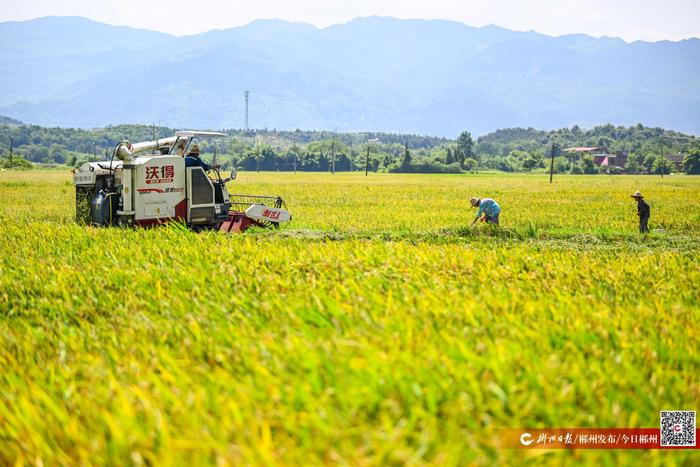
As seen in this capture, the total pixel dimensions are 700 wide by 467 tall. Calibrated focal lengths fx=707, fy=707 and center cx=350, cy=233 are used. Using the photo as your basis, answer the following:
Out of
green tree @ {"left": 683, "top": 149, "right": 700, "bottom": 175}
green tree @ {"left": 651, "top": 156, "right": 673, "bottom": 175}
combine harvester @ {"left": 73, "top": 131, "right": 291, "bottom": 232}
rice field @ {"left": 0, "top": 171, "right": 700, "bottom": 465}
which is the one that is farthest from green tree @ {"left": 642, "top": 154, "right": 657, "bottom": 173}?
rice field @ {"left": 0, "top": 171, "right": 700, "bottom": 465}

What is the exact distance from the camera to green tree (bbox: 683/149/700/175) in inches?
5221

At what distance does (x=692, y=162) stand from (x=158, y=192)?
5344 inches

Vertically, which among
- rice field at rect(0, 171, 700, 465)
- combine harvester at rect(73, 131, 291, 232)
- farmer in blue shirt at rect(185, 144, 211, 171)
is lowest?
rice field at rect(0, 171, 700, 465)

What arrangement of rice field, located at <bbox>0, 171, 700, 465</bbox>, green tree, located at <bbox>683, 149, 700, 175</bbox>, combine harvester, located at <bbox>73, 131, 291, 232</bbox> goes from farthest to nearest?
green tree, located at <bbox>683, 149, 700, 175</bbox>
combine harvester, located at <bbox>73, 131, 291, 232</bbox>
rice field, located at <bbox>0, 171, 700, 465</bbox>

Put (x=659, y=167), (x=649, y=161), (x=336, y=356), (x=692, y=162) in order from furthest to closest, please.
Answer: (x=649, y=161) < (x=659, y=167) < (x=692, y=162) < (x=336, y=356)

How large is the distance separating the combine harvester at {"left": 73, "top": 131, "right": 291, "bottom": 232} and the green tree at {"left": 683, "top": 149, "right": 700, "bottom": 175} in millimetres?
130890

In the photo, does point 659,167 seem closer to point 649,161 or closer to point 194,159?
point 649,161

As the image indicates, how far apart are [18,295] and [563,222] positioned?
66.9 feet

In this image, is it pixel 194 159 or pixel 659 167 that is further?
pixel 659 167

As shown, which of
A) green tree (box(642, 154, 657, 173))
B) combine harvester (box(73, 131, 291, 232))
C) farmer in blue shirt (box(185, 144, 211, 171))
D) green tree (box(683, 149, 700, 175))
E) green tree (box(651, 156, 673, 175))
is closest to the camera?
combine harvester (box(73, 131, 291, 232))

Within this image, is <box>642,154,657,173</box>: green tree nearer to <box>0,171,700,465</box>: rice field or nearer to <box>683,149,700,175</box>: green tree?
<box>683,149,700,175</box>: green tree

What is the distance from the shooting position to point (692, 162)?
134250 millimetres

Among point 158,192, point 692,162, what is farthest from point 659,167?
point 158,192

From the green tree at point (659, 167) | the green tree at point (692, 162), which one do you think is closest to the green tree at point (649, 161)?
the green tree at point (659, 167)
